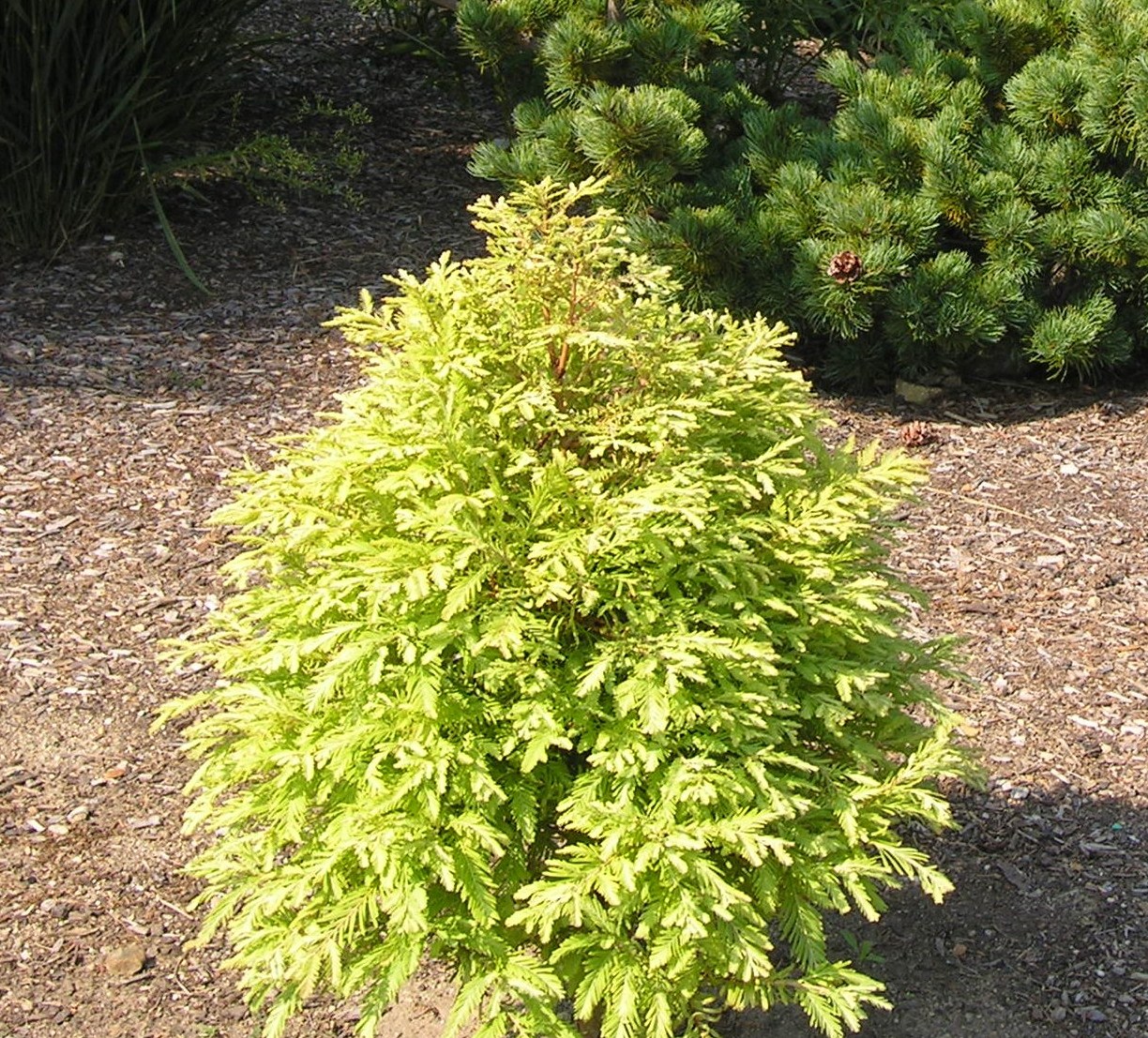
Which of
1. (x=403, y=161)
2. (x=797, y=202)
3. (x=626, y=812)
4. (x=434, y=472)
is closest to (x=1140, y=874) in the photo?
(x=626, y=812)

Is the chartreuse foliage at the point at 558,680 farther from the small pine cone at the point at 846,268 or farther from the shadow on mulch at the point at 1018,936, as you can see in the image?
the small pine cone at the point at 846,268

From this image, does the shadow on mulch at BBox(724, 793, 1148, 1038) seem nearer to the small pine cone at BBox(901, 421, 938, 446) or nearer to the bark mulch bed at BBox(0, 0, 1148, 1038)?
the bark mulch bed at BBox(0, 0, 1148, 1038)

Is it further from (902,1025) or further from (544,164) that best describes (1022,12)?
(902,1025)

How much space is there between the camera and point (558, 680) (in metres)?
2.47

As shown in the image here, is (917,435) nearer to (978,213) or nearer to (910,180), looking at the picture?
(978,213)

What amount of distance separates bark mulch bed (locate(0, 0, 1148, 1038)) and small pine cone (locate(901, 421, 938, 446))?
0.04 ft

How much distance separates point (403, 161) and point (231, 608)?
502 cm

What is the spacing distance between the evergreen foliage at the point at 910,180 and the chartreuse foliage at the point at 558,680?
2855 mm

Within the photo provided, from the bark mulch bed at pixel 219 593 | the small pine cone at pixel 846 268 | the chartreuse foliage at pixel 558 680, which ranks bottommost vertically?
the bark mulch bed at pixel 219 593

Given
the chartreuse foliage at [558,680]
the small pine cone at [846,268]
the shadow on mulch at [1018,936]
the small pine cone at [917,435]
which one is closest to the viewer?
the chartreuse foliage at [558,680]

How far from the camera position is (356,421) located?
262cm

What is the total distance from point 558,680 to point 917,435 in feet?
10.6

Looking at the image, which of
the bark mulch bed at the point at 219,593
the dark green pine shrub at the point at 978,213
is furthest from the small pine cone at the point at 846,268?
the bark mulch bed at the point at 219,593

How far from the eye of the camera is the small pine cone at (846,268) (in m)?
5.29
